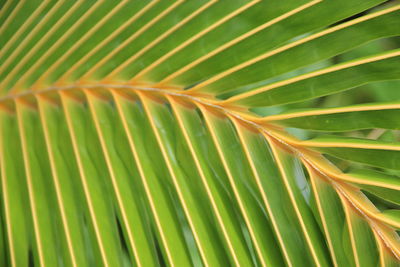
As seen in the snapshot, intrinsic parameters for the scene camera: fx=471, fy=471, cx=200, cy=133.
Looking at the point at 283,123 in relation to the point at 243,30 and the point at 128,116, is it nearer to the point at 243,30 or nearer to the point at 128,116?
the point at 243,30

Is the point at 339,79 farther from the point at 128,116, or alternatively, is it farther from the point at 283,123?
the point at 128,116

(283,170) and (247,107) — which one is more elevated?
(247,107)

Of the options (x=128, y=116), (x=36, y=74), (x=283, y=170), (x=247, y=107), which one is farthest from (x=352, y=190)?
(x=36, y=74)

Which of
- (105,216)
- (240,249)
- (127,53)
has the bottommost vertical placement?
(240,249)

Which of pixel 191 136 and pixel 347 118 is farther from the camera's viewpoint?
pixel 191 136

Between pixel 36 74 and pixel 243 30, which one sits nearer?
pixel 243 30

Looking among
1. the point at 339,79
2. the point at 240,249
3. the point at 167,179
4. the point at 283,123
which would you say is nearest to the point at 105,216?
the point at 167,179
